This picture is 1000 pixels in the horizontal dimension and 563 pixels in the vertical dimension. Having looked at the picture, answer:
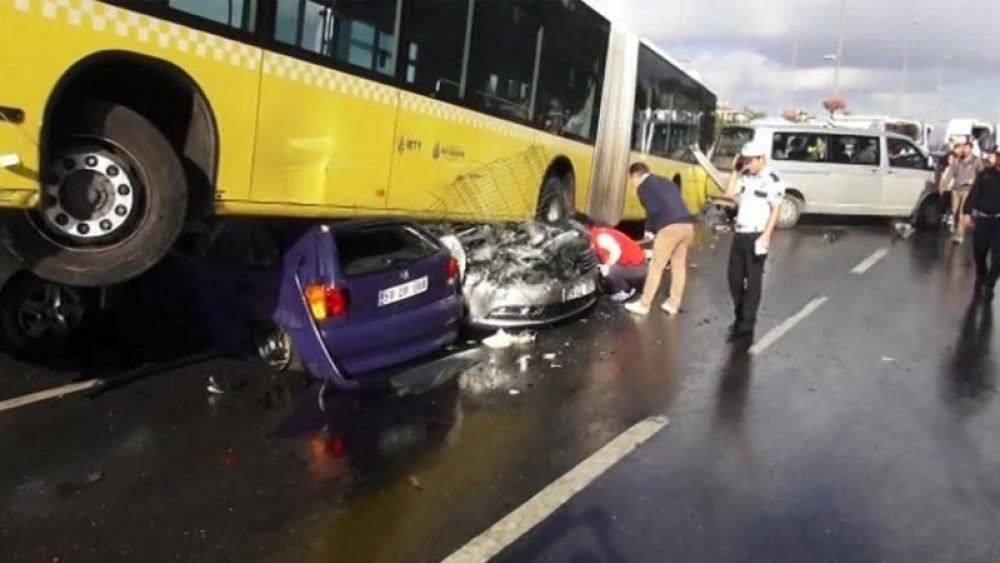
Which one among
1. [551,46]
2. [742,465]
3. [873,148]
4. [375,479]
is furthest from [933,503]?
[873,148]

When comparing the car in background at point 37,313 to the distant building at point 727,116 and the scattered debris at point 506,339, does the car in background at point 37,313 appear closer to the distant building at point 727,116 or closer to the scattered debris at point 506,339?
the scattered debris at point 506,339

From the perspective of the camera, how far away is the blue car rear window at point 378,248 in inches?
267

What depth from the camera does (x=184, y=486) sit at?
489 cm

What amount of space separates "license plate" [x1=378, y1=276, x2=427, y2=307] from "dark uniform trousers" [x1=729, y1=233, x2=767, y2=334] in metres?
3.45

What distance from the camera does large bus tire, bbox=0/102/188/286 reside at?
17.2ft

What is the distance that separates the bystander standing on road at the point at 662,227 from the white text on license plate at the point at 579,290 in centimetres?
75

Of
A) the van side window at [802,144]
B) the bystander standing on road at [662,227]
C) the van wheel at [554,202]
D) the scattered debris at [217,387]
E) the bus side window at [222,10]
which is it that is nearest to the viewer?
the bus side window at [222,10]

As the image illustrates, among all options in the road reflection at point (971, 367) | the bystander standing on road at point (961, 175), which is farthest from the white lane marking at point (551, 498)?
the bystander standing on road at point (961, 175)

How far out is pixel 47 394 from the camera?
6430 mm

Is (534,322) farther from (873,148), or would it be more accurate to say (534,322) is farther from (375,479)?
(873,148)

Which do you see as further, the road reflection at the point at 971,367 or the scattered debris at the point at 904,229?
the scattered debris at the point at 904,229

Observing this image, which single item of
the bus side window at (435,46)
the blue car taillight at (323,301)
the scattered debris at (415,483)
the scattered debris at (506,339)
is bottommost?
the scattered debris at (415,483)

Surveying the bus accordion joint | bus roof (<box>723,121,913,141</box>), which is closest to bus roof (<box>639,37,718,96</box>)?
bus roof (<box>723,121,913,141</box>)

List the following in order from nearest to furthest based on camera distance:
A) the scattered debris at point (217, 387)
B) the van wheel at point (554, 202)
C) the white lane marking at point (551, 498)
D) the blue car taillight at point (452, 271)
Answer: the white lane marking at point (551, 498), the scattered debris at point (217, 387), the blue car taillight at point (452, 271), the van wheel at point (554, 202)
